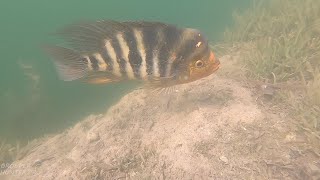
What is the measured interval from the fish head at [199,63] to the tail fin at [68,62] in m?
1.17

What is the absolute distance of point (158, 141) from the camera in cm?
467

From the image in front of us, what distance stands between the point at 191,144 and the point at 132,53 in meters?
1.56

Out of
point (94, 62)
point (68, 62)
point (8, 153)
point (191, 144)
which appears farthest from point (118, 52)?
point (8, 153)

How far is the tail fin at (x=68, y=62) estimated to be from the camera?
3.86 metres

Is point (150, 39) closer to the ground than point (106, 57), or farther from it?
farther from it

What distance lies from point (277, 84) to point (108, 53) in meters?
2.96

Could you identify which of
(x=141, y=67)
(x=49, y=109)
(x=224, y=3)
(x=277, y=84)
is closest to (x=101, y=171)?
(x=141, y=67)

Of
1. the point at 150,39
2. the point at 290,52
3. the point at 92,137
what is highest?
the point at 150,39

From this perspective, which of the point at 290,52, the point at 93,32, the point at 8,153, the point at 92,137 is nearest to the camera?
the point at 93,32

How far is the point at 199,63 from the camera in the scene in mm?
3967

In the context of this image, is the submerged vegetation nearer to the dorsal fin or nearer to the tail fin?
the dorsal fin

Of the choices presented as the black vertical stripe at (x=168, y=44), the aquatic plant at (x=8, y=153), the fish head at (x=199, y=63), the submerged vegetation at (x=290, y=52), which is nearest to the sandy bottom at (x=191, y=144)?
the submerged vegetation at (x=290, y=52)

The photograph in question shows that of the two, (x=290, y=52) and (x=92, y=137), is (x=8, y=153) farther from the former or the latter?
(x=290, y=52)

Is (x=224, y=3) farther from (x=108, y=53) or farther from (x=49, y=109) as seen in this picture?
(x=108, y=53)
